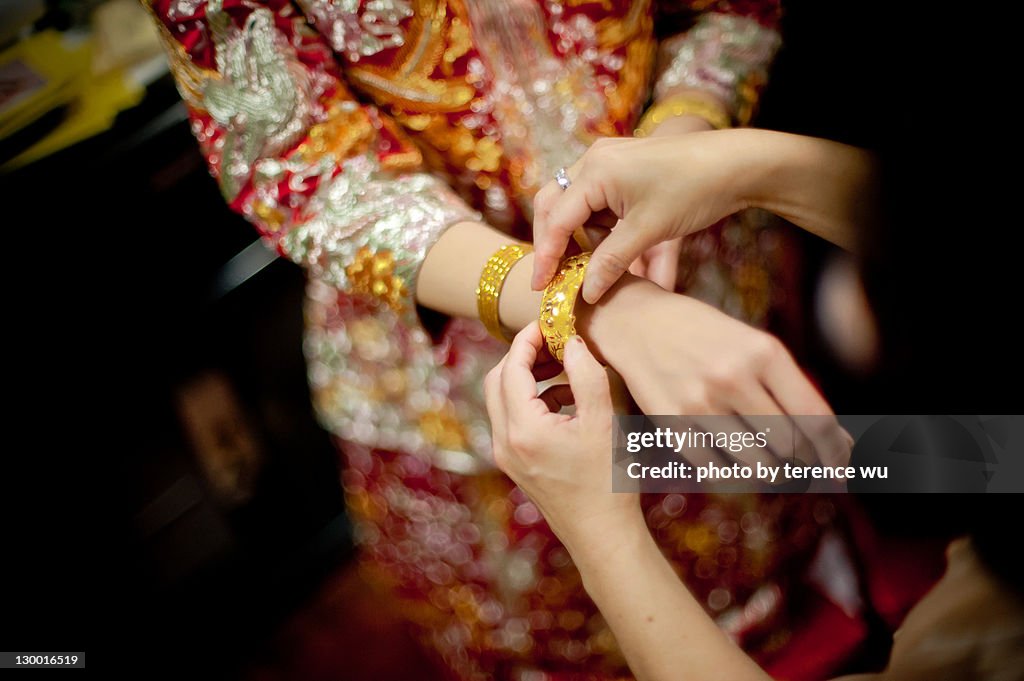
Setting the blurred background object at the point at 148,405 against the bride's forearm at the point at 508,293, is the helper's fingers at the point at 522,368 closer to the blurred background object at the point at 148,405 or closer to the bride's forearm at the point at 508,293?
the bride's forearm at the point at 508,293

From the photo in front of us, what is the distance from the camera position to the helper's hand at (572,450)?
458mm

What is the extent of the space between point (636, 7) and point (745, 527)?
518mm

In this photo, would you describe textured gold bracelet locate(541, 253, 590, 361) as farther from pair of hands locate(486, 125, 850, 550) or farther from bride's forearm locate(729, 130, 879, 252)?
bride's forearm locate(729, 130, 879, 252)

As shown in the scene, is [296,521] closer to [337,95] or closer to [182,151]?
[182,151]

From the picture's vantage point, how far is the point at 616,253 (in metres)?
0.49

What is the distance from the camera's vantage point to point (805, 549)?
817 mm

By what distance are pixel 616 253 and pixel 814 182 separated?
13cm

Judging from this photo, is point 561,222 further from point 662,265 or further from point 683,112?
point 683,112

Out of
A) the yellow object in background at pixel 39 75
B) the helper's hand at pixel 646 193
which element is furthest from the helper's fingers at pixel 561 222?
the yellow object in background at pixel 39 75

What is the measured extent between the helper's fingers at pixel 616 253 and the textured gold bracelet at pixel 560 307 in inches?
0.8

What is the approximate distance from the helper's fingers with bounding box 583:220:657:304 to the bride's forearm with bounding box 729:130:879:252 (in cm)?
7

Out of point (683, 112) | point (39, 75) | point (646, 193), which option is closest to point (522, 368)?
point (646, 193)

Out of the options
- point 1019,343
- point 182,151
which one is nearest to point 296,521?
point 182,151

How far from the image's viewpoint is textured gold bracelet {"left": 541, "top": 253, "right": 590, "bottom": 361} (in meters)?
0.51
